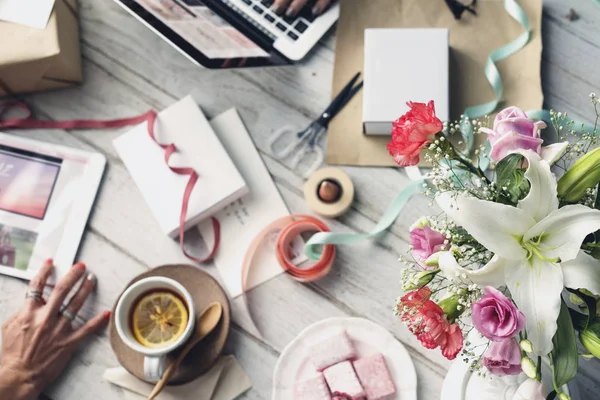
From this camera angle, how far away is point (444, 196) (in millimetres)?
519

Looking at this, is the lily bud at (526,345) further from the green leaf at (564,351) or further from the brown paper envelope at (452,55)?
the brown paper envelope at (452,55)

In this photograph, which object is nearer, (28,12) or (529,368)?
(529,368)

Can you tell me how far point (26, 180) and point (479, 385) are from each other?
74 centimetres

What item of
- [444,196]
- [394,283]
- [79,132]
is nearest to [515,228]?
[444,196]

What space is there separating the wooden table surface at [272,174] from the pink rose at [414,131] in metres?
0.43

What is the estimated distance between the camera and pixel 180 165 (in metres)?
0.99

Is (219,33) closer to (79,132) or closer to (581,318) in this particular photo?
(79,132)

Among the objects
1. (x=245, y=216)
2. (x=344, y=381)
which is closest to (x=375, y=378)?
(x=344, y=381)

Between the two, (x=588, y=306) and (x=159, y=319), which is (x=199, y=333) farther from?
(x=588, y=306)

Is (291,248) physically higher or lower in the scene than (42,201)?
higher

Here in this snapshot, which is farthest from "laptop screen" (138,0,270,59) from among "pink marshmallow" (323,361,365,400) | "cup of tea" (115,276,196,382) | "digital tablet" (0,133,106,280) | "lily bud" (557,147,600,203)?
"lily bud" (557,147,600,203)

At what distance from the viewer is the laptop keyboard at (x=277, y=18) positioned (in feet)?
3.28

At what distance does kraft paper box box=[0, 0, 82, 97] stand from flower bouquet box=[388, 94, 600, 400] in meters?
0.65

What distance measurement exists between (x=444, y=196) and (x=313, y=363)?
1.54 ft
